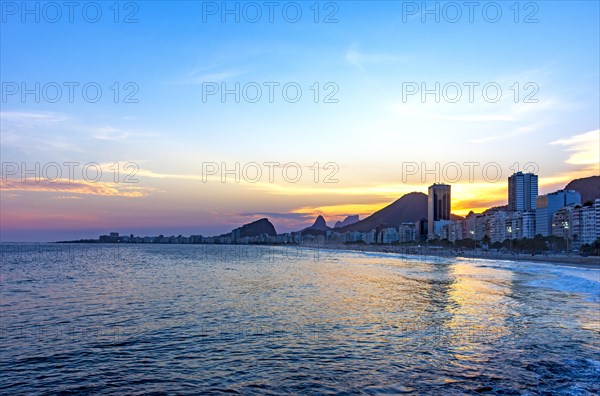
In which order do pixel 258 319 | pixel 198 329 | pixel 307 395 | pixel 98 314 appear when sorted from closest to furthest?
1. pixel 307 395
2. pixel 198 329
3. pixel 258 319
4. pixel 98 314

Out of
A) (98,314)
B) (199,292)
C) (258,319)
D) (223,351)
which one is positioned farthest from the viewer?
(199,292)

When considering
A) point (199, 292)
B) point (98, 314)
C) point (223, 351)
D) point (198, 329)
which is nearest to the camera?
point (223, 351)

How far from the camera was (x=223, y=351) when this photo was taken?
18.4 meters

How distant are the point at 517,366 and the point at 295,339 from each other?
946 centimetres

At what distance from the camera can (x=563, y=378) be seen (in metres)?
15.0

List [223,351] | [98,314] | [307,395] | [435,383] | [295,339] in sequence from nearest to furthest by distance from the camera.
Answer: [307,395] < [435,383] < [223,351] < [295,339] < [98,314]

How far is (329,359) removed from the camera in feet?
56.6

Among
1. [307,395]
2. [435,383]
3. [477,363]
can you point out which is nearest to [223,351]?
[307,395]

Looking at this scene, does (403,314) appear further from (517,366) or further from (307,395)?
(307,395)

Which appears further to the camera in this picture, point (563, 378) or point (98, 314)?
point (98, 314)

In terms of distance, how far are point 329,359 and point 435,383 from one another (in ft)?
14.3

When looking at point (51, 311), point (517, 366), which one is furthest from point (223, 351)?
point (51, 311)

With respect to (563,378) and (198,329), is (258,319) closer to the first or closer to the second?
(198,329)

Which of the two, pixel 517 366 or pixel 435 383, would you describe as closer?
pixel 435 383
